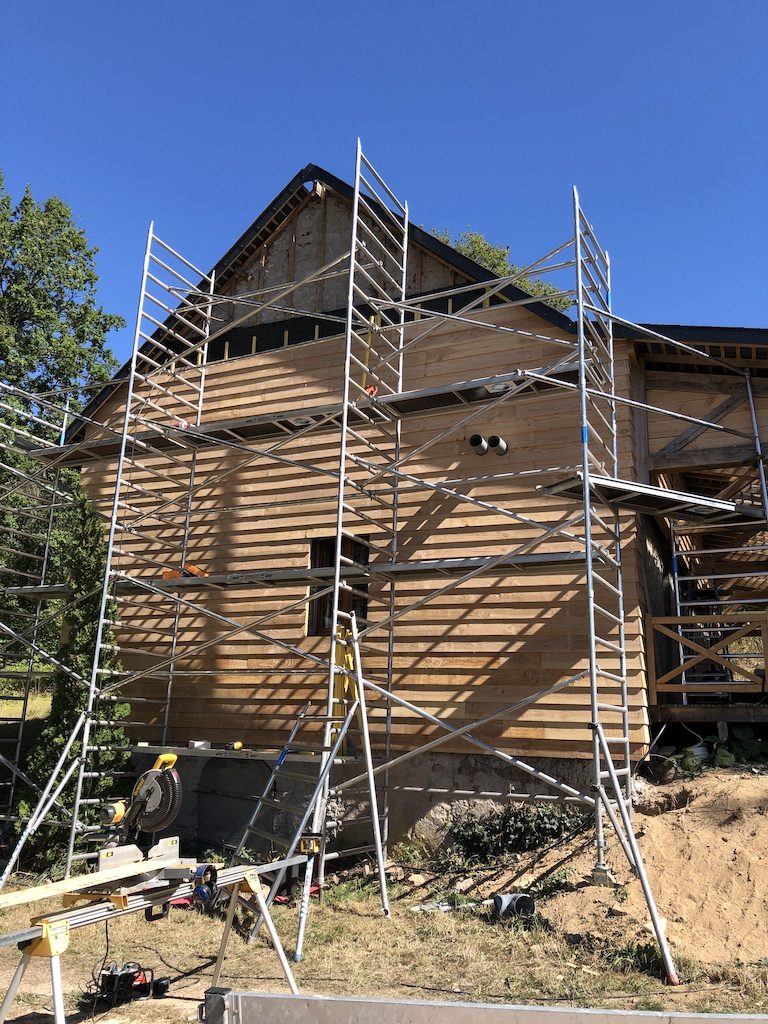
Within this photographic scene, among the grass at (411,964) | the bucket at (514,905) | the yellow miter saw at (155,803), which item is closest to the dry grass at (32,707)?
the grass at (411,964)

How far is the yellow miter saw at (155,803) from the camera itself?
581cm

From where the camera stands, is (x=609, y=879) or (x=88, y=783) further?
(x=88, y=783)

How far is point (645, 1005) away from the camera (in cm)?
562

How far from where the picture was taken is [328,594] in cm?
1199

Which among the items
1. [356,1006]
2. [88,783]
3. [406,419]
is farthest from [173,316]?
[356,1006]

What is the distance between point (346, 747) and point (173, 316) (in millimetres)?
8434

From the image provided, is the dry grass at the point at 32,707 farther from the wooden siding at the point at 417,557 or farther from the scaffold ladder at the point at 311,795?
the scaffold ladder at the point at 311,795

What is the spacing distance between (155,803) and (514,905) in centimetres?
393

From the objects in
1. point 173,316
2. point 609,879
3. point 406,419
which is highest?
point 173,316

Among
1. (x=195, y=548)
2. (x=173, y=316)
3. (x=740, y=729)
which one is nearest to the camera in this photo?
(x=740, y=729)

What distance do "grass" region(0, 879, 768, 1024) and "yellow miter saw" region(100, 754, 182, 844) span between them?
4.41 feet

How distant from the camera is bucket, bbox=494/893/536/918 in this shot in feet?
25.6

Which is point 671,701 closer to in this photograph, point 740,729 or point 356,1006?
point 740,729

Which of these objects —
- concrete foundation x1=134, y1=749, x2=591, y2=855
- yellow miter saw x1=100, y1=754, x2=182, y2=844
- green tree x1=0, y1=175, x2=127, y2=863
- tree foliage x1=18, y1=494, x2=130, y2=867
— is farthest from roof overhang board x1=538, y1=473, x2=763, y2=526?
green tree x1=0, y1=175, x2=127, y2=863
